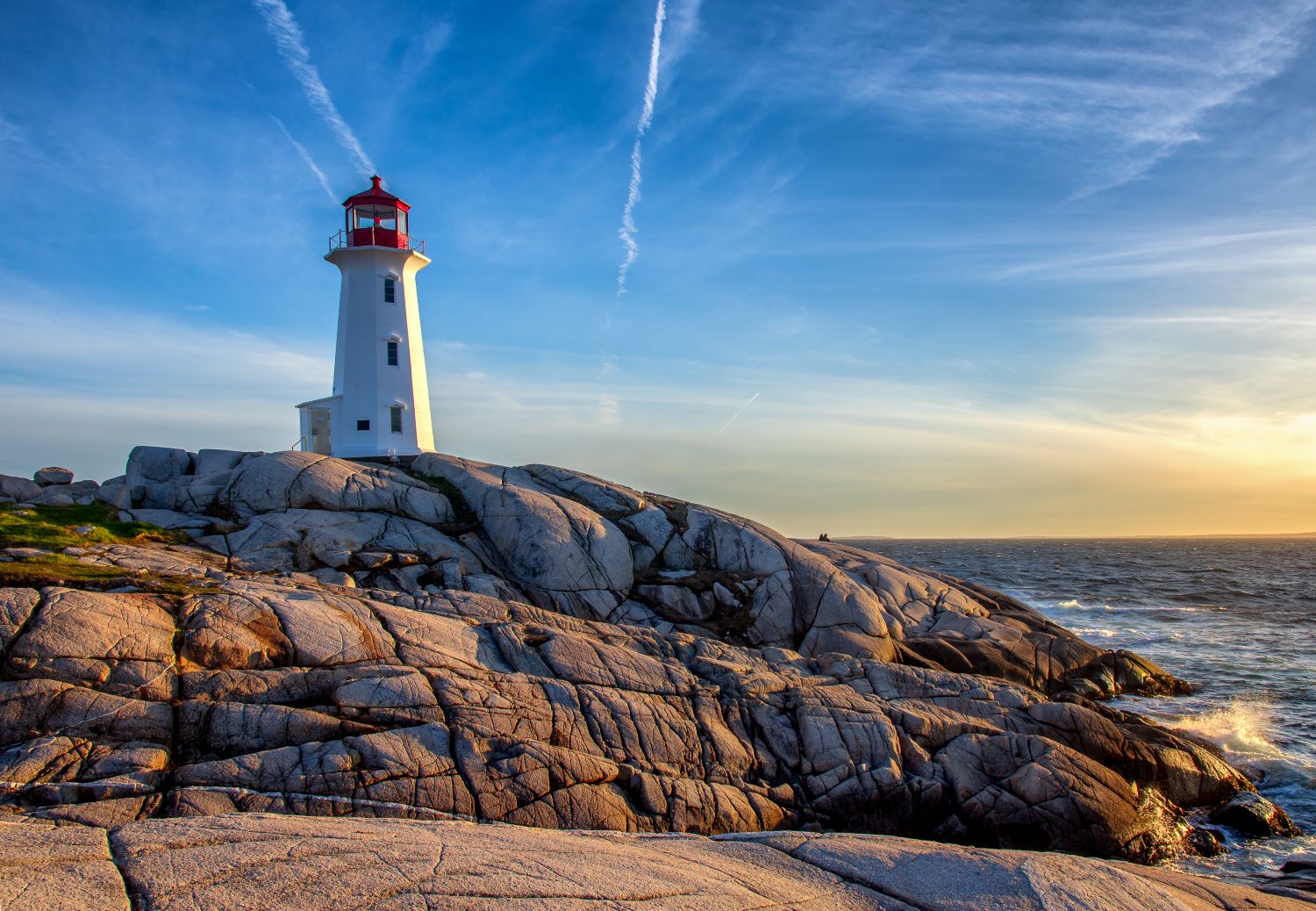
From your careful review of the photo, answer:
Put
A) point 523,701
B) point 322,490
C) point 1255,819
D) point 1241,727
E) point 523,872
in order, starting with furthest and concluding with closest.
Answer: point 322,490 < point 1241,727 < point 1255,819 < point 523,701 < point 523,872

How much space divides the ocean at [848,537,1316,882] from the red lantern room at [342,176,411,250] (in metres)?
34.2

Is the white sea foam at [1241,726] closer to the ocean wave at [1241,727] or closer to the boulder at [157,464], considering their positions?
the ocean wave at [1241,727]

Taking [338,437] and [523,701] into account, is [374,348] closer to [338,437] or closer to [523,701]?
[338,437]

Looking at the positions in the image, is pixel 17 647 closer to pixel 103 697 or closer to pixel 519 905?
pixel 103 697

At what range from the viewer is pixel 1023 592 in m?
64.1

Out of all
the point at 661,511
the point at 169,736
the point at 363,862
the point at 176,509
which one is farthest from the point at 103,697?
the point at 661,511

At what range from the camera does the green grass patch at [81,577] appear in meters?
15.8

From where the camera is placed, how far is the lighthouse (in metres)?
36.9

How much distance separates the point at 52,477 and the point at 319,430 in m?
11.7

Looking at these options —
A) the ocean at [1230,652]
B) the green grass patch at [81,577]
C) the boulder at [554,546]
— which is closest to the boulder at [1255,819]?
the ocean at [1230,652]

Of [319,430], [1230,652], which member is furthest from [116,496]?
[1230,652]

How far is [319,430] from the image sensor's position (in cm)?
3859

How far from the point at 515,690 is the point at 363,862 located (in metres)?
7.18

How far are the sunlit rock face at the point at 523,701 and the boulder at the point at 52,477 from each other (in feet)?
9.22
